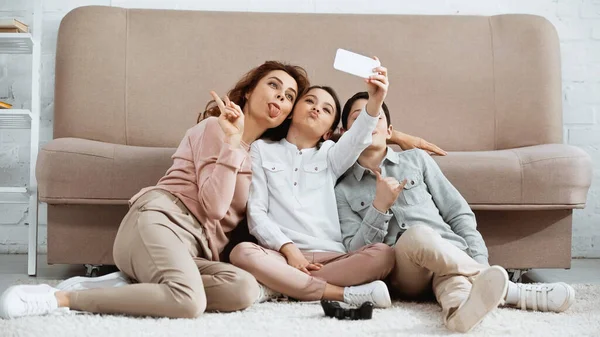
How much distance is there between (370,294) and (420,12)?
66.0 inches

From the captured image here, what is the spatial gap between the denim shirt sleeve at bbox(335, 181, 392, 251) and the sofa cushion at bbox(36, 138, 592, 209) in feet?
1.19

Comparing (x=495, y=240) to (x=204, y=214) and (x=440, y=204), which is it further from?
(x=204, y=214)

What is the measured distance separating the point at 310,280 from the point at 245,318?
0.25 m

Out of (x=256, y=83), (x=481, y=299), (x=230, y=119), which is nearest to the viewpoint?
(x=481, y=299)

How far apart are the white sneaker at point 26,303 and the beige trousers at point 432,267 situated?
80cm

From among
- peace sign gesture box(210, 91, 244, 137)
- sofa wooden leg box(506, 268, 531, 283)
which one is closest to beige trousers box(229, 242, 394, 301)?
peace sign gesture box(210, 91, 244, 137)

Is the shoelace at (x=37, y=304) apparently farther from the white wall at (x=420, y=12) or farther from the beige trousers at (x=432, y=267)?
the white wall at (x=420, y=12)

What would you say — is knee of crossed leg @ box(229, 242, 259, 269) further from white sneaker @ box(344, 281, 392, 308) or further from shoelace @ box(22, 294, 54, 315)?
shoelace @ box(22, 294, 54, 315)

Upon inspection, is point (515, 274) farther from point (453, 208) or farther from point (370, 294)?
point (370, 294)

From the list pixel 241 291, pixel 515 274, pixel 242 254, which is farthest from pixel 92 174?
pixel 515 274

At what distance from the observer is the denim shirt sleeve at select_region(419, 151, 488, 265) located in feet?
6.37

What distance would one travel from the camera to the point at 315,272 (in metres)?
1.85

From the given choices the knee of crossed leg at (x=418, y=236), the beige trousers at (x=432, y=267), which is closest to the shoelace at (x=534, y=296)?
the beige trousers at (x=432, y=267)

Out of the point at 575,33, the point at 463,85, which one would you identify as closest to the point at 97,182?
the point at 463,85
